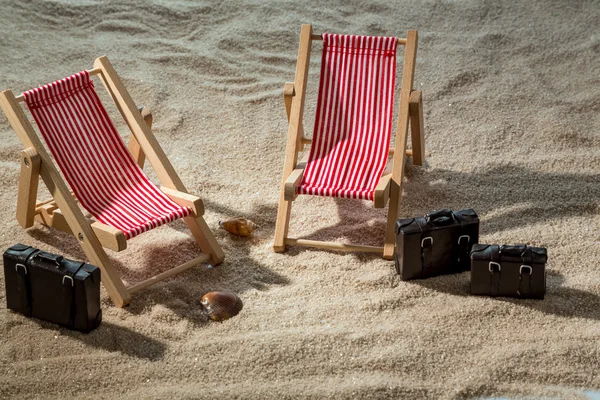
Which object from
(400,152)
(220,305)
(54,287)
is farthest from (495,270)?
(54,287)

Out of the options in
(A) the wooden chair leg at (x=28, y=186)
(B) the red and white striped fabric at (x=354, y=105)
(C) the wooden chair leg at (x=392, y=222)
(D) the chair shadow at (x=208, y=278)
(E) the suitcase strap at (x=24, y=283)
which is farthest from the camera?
(B) the red and white striped fabric at (x=354, y=105)

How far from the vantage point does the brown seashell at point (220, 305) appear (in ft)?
13.9

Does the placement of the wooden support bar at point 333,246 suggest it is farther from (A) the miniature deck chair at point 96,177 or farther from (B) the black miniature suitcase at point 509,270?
(B) the black miniature suitcase at point 509,270

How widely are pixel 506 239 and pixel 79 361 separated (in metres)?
2.28

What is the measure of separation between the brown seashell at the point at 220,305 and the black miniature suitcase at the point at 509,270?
1122 mm

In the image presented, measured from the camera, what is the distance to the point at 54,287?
161 inches

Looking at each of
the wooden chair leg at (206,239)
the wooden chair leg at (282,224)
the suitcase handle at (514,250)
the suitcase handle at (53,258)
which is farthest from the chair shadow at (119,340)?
the suitcase handle at (514,250)

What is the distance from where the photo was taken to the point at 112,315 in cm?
431

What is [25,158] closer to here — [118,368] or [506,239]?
[118,368]

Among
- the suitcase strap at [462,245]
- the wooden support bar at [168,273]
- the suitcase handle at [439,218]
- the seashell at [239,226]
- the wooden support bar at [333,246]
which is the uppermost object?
the suitcase handle at [439,218]

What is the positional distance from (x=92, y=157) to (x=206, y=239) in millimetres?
745

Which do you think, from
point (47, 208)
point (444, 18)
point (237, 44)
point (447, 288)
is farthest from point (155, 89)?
point (447, 288)

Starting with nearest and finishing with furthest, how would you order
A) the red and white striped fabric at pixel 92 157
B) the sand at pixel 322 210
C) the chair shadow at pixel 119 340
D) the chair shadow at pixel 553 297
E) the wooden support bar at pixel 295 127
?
the sand at pixel 322 210, the chair shadow at pixel 119 340, the chair shadow at pixel 553 297, the red and white striped fabric at pixel 92 157, the wooden support bar at pixel 295 127

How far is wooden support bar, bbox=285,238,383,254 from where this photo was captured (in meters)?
4.75
